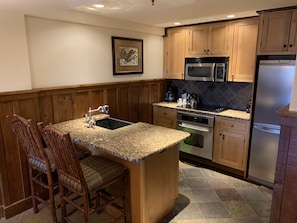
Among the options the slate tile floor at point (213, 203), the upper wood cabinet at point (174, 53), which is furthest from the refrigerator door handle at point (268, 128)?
the upper wood cabinet at point (174, 53)

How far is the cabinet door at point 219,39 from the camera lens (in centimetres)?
350

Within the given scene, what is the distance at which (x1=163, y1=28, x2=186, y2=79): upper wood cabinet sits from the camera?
4.09m

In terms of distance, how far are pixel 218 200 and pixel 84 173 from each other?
1774mm

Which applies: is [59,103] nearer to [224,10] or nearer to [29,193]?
[29,193]

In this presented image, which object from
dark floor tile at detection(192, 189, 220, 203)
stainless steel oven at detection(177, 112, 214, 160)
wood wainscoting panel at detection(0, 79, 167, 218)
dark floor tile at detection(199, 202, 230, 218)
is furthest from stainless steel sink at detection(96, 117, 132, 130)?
dark floor tile at detection(199, 202, 230, 218)

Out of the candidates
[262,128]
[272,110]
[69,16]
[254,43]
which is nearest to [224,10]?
[254,43]

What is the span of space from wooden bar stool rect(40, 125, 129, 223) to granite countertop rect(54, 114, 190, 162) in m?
0.18

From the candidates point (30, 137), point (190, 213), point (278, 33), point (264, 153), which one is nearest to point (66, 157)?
point (30, 137)

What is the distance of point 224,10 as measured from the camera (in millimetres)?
2838

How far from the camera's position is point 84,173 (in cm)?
202

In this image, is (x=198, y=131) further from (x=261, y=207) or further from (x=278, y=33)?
(x=278, y=33)

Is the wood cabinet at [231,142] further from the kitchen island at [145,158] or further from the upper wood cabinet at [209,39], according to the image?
the kitchen island at [145,158]

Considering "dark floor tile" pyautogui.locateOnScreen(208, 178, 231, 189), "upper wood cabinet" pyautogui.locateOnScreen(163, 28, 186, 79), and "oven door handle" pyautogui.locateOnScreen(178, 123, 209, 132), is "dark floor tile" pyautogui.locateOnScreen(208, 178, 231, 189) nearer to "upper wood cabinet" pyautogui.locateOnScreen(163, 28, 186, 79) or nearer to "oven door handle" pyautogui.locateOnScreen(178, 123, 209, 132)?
"oven door handle" pyautogui.locateOnScreen(178, 123, 209, 132)

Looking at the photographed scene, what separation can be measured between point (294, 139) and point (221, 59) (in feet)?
7.53
